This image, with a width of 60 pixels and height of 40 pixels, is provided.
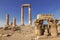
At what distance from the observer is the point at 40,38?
18.2 metres

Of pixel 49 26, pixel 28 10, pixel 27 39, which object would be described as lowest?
pixel 27 39

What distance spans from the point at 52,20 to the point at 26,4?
22.1m

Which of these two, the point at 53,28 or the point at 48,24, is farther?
the point at 48,24

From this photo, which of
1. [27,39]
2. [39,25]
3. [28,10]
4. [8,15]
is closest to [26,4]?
[28,10]

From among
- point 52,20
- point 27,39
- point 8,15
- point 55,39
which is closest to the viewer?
point 55,39

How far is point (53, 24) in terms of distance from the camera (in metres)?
21.1

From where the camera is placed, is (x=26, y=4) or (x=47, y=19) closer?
(x=47, y=19)

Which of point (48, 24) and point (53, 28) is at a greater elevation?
point (48, 24)

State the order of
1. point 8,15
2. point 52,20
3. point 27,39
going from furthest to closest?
1. point 8,15
2. point 52,20
3. point 27,39

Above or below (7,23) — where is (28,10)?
above

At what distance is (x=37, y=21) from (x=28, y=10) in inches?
873

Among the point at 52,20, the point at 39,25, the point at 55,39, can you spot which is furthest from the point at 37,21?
the point at 55,39

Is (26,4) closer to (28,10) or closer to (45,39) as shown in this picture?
(28,10)

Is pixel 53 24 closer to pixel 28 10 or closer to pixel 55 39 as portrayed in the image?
pixel 55 39
